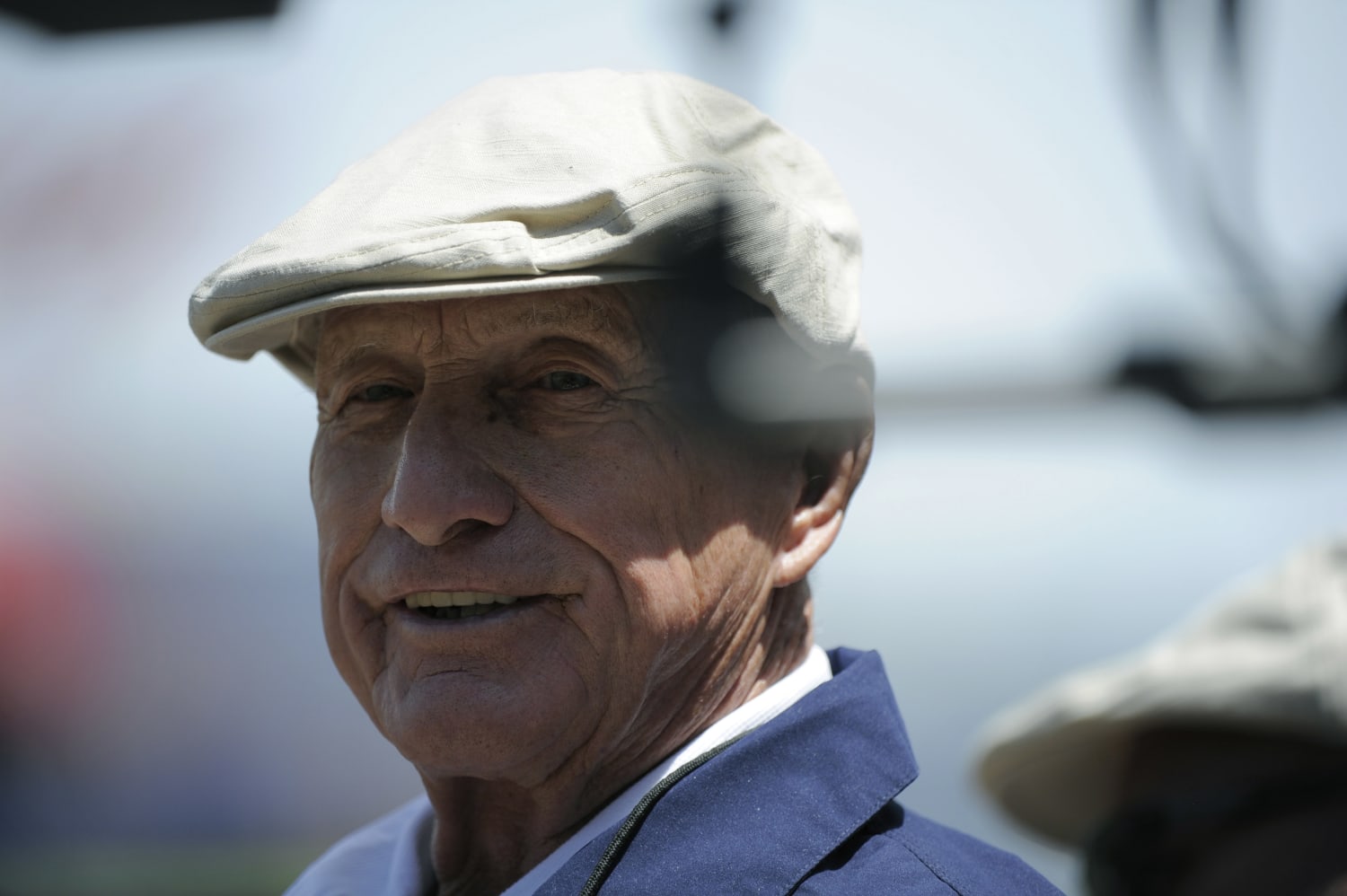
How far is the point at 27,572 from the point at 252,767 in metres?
4.92

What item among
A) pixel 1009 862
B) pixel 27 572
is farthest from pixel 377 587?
pixel 27 572

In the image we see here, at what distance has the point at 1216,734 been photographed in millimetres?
2830

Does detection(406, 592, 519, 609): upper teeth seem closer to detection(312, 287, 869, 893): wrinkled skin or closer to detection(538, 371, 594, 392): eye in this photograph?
detection(312, 287, 869, 893): wrinkled skin

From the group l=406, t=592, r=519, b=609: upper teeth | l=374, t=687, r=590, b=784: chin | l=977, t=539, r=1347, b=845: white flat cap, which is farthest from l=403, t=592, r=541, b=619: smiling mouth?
l=977, t=539, r=1347, b=845: white flat cap

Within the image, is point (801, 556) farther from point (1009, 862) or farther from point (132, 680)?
point (132, 680)

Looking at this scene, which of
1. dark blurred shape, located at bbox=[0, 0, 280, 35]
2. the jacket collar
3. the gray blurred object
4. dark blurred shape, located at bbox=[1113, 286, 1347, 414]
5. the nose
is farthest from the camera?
the gray blurred object

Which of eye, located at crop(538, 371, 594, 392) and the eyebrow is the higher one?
the eyebrow

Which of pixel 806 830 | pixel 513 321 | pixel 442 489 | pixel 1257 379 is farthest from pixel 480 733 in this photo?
pixel 1257 379

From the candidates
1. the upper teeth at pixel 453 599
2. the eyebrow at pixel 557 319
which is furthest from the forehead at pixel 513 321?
the upper teeth at pixel 453 599

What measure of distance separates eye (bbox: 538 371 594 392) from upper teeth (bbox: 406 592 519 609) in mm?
301

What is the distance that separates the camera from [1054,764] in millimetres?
3227

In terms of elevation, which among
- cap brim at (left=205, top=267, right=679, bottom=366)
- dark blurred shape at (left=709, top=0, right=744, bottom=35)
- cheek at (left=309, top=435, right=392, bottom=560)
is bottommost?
cheek at (left=309, top=435, right=392, bottom=560)

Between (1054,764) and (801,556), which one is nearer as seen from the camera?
(801,556)

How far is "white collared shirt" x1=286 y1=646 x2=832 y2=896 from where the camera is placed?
1.96 m
